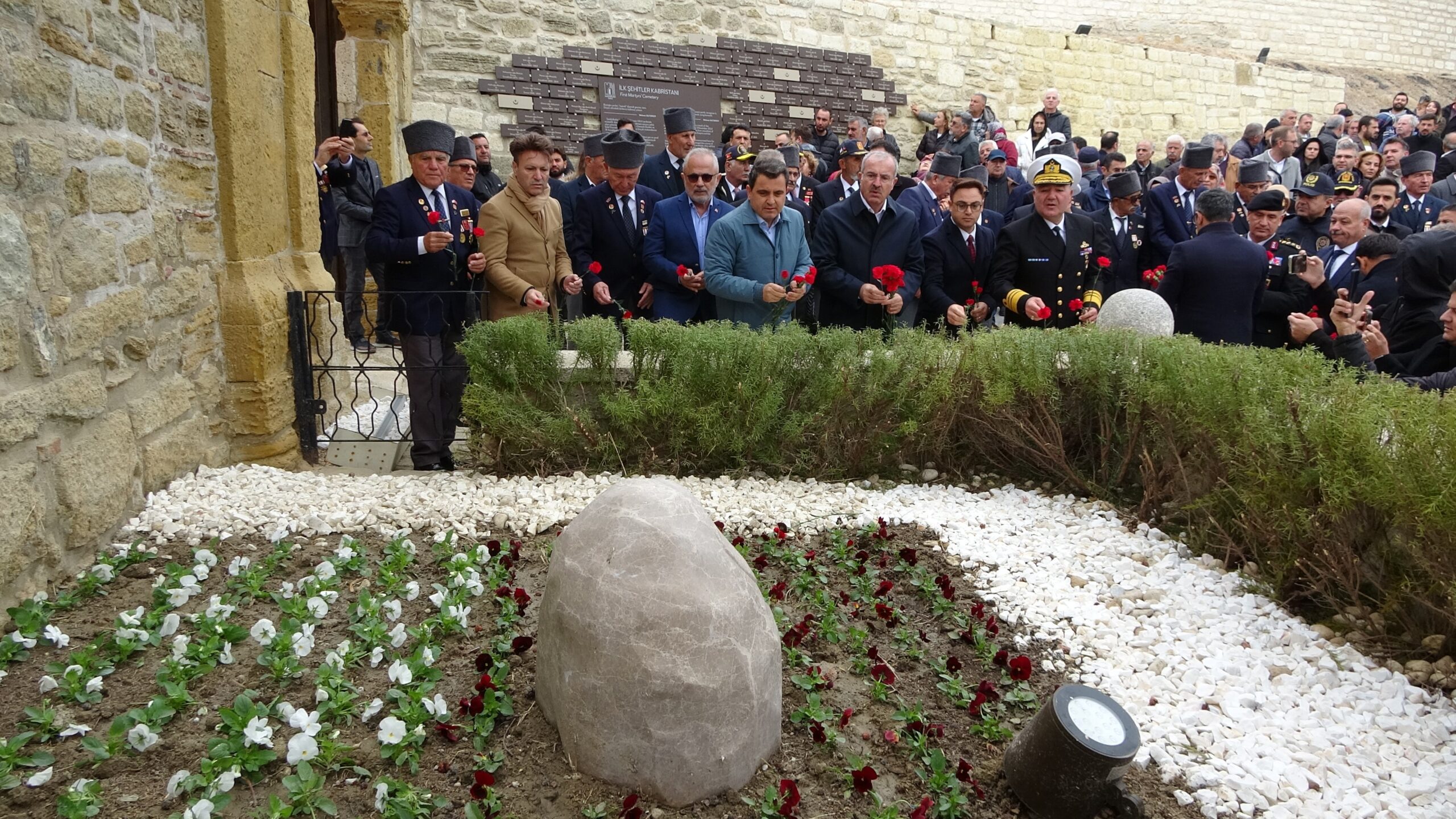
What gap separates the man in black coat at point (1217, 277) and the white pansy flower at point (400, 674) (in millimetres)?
4978

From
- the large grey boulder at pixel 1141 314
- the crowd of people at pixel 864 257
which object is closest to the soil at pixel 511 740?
the crowd of people at pixel 864 257

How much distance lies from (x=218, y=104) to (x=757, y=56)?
30.8ft

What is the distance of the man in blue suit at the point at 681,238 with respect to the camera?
19.7ft

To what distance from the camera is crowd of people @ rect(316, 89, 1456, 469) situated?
213 inches

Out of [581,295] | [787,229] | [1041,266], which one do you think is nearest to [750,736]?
[787,229]

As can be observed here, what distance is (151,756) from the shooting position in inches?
99.5

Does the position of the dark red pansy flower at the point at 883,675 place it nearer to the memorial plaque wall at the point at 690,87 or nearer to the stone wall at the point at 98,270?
the stone wall at the point at 98,270

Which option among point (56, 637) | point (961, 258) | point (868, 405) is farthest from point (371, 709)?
point (961, 258)

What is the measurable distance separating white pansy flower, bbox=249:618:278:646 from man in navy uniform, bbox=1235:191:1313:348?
19.8 ft

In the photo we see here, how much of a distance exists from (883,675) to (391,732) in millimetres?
1491

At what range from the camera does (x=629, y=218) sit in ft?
20.8

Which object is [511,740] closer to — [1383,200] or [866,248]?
[866,248]

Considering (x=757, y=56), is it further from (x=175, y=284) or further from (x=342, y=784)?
(x=342, y=784)

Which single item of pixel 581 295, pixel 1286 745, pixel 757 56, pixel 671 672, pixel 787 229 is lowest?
pixel 1286 745
